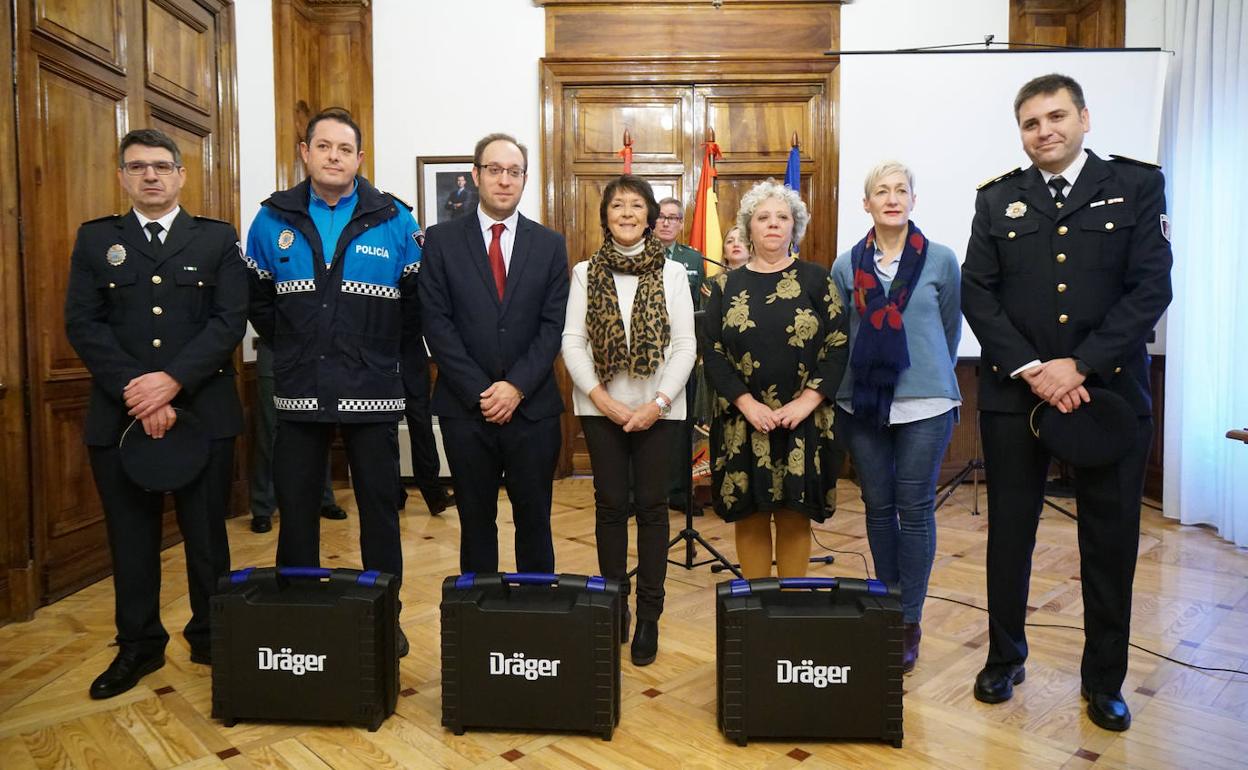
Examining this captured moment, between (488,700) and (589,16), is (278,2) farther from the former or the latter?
(488,700)

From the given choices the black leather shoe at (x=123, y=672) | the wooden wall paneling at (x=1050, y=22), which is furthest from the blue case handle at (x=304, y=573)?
the wooden wall paneling at (x=1050, y=22)

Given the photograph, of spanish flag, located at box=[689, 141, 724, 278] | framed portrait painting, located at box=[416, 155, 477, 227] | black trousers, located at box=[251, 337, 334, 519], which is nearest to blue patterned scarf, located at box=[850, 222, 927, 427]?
spanish flag, located at box=[689, 141, 724, 278]

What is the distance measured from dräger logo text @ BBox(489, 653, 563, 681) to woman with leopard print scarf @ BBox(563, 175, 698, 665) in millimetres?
458

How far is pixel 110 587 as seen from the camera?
3.23m

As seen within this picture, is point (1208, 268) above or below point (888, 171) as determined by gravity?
below

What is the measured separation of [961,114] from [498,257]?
138 inches

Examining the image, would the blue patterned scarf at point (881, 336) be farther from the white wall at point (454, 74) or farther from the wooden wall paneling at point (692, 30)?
the white wall at point (454, 74)

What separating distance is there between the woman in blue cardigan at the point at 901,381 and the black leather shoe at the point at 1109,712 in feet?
1.53

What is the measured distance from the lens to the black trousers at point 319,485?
2258mm

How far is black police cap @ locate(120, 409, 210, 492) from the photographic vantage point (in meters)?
2.17

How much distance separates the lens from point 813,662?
1.88m

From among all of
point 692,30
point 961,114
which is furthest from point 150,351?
point 961,114

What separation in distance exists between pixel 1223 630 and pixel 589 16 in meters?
4.66

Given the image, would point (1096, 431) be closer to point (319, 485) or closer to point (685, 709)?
point (685, 709)
